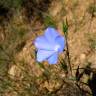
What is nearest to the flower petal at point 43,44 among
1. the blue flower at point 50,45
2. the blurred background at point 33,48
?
the blue flower at point 50,45

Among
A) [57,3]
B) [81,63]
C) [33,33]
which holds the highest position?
[57,3]

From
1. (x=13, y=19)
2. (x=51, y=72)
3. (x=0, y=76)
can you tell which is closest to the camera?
(x=51, y=72)

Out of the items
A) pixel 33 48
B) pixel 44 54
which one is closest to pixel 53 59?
pixel 44 54

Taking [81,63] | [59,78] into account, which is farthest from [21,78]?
[81,63]

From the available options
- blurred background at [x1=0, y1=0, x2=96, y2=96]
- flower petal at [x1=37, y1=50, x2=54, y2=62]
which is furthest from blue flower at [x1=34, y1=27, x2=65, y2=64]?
blurred background at [x1=0, y1=0, x2=96, y2=96]

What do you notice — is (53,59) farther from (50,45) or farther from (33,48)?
(33,48)

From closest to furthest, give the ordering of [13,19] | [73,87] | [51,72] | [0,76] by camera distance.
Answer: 1. [73,87]
2. [51,72]
3. [0,76]
4. [13,19]

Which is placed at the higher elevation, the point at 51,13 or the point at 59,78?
the point at 51,13

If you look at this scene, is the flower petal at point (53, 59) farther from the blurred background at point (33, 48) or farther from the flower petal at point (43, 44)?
the blurred background at point (33, 48)

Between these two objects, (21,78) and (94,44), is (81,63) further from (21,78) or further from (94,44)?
(21,78)

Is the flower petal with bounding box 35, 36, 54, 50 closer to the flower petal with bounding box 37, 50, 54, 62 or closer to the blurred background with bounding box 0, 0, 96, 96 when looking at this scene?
the flower petal with bounding box 37, 50, 54, 62
